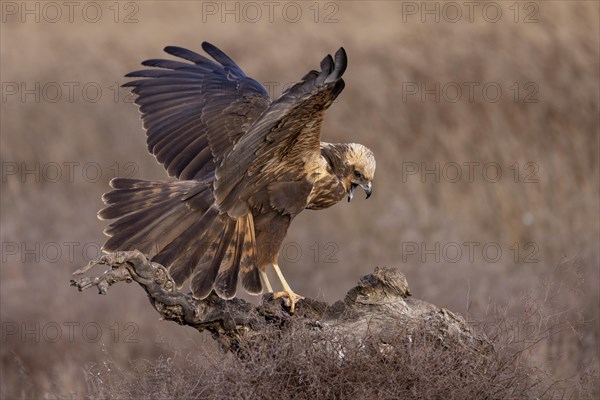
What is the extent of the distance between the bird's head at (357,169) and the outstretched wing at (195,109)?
0.71 metres

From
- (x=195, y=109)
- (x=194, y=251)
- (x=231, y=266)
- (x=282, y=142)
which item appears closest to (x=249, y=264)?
(x=231, y=266)

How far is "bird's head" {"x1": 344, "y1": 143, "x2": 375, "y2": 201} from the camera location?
284 inches

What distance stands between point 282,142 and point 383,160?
7.64 metres

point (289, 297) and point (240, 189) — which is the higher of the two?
point (240, 189)

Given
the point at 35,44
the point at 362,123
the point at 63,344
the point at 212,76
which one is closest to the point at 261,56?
the point at 362,123

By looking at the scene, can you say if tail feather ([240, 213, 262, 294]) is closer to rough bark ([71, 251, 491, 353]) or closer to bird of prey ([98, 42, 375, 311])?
bird of prey ([98, 42, 375, 311])

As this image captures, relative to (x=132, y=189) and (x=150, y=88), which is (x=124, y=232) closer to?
(x=132, y=189)

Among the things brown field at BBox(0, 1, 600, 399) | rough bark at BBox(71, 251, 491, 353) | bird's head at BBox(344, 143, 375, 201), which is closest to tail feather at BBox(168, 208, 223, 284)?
rough bark at BBox(71, 251, 491, 353)

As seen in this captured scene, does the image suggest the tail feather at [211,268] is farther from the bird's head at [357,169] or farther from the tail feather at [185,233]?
the bird's head at [357,169]

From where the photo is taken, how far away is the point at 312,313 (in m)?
6.37

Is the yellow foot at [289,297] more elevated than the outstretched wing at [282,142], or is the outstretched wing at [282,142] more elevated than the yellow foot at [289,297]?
the outstretched wing at [282,142]

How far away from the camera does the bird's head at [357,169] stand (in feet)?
23.7

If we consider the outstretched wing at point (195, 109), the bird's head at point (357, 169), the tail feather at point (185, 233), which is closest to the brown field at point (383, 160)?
the outstretched wing at point (195, 109)

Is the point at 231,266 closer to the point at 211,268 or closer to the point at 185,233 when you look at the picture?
the point at 211,268
